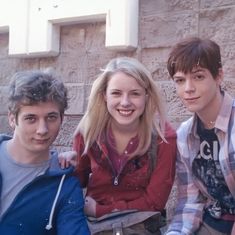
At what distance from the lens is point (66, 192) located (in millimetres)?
2293

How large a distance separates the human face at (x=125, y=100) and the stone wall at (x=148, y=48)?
3.07 ft

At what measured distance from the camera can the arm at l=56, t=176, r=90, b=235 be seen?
2.16m

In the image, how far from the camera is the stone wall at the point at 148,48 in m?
3.30

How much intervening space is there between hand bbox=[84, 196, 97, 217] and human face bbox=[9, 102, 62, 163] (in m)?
0.39

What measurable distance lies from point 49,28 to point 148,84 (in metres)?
1.65

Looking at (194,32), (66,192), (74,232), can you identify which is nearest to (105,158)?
(66,192)

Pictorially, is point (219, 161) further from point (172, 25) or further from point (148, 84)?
point (172, 25)

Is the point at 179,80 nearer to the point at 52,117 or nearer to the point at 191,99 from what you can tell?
the point at 191,99

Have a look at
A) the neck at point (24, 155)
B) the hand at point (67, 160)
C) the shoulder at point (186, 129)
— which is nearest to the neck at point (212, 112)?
the shoulder at point (186, 129)

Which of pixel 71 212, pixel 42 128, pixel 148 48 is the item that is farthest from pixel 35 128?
pixel 148 48

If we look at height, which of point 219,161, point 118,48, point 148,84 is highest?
point 118,48

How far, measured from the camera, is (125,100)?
251 centimetres

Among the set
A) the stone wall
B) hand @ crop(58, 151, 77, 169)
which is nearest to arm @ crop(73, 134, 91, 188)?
hand @ crop(58, 151, 77, 169)

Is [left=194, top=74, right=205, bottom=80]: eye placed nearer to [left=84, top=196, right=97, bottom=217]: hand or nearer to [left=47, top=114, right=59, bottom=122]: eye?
[left=47, top=114, right=59, bottom=122]: eye
